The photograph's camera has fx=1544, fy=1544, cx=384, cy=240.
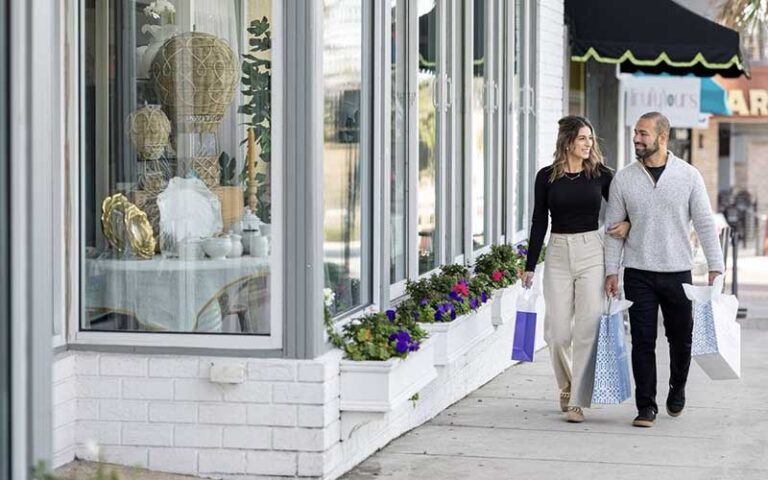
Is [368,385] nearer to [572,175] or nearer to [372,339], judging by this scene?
[372,339]

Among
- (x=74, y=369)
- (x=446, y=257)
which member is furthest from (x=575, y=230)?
(x=74, y=369)

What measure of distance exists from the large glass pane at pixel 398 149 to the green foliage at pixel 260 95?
1.45m

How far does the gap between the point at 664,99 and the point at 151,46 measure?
11059 mm

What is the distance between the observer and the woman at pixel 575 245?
27.4 ft

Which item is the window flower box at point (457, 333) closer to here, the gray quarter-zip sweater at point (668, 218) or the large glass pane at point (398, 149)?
the large glass pane at point (398, 149)

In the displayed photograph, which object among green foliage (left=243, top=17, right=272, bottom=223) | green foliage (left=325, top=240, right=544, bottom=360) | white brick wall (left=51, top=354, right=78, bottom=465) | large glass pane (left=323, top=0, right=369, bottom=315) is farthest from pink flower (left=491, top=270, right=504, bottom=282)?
white brick wall (left=51, top=354, right=78, bottom=465)

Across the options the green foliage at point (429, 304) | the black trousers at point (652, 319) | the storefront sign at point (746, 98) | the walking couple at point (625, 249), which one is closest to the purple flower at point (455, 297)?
the green foliage at point (429, 304)

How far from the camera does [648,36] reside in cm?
1328

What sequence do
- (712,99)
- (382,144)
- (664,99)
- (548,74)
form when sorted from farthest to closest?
1. (712,99)
2. (664,99)
3. (548,74)
4. (382,144)

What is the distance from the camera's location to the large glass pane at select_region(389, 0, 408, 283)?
8.09 meters

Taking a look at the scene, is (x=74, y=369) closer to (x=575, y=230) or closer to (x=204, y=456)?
(x=204, y=456)

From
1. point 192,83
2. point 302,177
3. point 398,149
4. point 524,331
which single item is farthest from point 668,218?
point 192,83

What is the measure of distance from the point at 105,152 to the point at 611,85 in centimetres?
1071

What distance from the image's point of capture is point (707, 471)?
7195 mm
